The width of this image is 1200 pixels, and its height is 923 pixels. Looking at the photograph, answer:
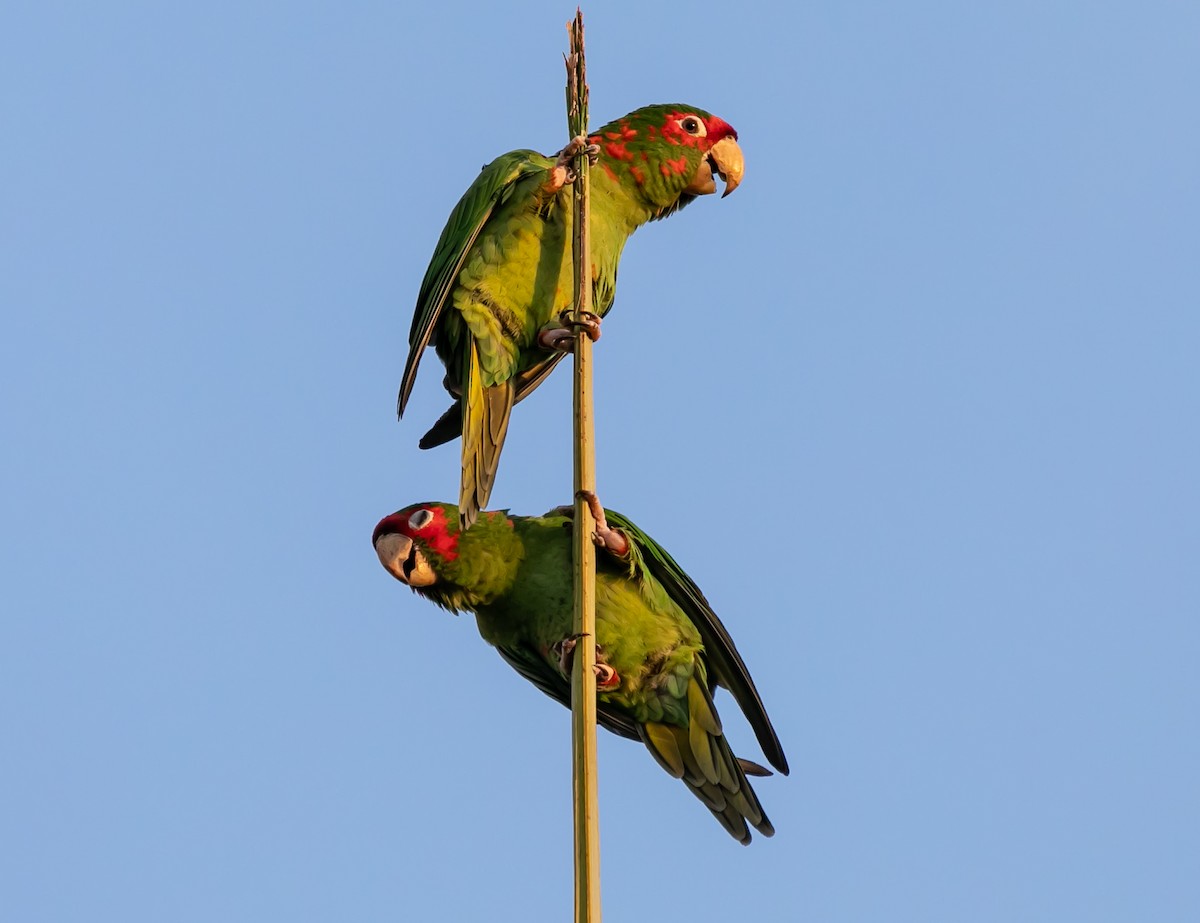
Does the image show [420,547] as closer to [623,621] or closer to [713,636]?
[623,621]

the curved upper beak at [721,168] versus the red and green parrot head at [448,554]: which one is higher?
the curved upper beak at [721,168]

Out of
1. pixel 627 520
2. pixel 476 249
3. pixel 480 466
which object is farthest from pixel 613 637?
pixel 476 249

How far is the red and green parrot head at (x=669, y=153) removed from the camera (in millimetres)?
5934

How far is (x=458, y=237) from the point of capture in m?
5.42

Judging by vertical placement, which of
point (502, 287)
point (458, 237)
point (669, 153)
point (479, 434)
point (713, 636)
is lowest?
point (713, 636)

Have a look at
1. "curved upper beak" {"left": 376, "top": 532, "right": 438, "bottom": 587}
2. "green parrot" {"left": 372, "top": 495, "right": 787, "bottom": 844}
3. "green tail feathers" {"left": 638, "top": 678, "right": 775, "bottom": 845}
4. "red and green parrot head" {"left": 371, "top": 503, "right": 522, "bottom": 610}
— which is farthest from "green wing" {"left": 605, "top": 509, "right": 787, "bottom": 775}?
"curved upper beak" {"left": 376, "top": 532, "right": 438, "bottom": 587}

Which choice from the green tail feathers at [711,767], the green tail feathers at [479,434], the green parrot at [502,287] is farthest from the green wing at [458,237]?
the green tail feathers at [711,767]

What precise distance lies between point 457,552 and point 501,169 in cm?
143

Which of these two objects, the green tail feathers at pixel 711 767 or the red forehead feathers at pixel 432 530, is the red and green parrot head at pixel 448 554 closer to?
the red forehead feathers at pixel 432 530

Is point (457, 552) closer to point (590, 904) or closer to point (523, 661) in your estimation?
point (523, 661)

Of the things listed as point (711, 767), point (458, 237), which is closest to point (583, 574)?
point (711, 767)

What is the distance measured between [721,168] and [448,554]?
222 cm

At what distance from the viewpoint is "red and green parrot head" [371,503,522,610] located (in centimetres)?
511

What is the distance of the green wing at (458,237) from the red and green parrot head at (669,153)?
45cm
